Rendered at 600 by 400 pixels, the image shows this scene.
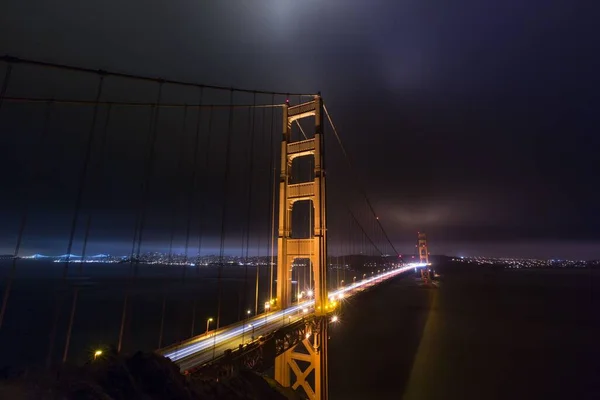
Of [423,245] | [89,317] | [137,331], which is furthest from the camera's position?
[423,245]

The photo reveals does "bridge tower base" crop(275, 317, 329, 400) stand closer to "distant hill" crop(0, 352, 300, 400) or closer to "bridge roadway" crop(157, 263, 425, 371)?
"bridge roadway" crop(157, 263, 425, 371)

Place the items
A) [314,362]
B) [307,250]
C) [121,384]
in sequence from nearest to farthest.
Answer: [121,384] < [314,362] < [307,250]

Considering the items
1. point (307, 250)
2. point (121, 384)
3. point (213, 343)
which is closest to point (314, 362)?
point (307, 250)

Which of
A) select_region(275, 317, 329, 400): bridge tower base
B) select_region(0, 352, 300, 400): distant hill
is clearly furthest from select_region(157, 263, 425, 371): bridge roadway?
select_region(0, 352, 300, 400): distant hill

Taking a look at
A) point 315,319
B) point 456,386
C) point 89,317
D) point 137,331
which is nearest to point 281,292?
point 315,319

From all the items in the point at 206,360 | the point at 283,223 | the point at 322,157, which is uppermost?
the point at 322,157

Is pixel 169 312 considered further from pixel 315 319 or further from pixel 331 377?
pixel 315 319

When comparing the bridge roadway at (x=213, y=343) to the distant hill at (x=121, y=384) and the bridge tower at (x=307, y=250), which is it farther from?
the distant hill at (x=121, y=384)

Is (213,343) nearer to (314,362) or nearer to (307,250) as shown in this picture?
(314,362)
